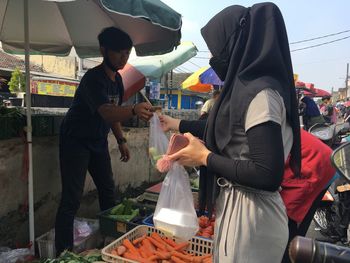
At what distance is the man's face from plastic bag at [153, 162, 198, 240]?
69.2 inches

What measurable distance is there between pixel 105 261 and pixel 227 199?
177 cm

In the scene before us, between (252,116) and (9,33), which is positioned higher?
(9,33)

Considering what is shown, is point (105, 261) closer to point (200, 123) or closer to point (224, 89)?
point (200, 123)

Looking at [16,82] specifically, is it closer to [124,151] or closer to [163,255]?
[124,151]

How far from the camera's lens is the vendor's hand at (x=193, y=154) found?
1.69m

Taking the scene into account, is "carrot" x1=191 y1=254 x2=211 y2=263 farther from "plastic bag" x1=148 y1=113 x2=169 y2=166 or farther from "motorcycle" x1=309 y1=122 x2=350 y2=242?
"motorcycle" x1=309 y1=122 x2=350 y2=242

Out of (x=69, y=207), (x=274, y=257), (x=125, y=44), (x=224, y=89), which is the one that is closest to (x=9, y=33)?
(x=125, y=44)

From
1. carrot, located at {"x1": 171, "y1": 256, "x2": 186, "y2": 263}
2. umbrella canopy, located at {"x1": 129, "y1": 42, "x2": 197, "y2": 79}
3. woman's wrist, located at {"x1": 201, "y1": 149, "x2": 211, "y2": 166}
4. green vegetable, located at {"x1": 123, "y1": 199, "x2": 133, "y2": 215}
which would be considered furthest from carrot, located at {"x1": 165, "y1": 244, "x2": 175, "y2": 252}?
umbrella canopy, located at {"x1": 129, "y1": 42, "x2": 197, "y2": 79}

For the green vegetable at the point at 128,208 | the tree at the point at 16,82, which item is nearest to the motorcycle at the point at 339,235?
the green vegetable at the point at 128,208

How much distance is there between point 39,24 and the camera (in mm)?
4645

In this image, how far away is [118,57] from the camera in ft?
11.3

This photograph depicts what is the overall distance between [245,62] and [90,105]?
6.56 feet

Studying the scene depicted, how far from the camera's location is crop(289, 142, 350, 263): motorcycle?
81 centimetres

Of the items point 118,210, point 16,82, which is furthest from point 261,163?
point 16,82
